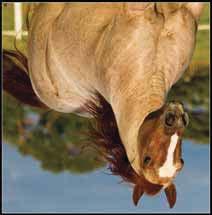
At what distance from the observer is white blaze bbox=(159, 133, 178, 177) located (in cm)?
111

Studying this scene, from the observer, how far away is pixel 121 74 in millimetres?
1415

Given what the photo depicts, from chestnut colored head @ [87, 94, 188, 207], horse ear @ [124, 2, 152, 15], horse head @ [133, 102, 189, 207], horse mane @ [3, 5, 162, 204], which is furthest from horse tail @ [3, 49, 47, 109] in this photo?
horse head @ [133, 102, 189, 207]

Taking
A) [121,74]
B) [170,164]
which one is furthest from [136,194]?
[121,74]

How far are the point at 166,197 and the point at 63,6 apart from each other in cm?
70

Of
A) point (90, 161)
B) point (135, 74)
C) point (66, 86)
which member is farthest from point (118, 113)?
point (90, 161)

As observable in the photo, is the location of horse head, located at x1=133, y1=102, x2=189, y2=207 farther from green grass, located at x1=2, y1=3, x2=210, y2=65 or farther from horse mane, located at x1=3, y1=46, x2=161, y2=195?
green grass, located at x1=2, y1=3, x2=210, y2=65

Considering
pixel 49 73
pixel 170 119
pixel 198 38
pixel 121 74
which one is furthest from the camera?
pixel 198 38

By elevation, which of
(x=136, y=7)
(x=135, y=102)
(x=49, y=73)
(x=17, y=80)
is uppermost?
(x=136, y=7)

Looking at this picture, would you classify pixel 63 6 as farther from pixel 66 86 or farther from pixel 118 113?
pixel 118 113

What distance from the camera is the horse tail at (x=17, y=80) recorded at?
6.15 ft

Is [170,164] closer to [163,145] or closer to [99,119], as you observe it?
[163,145]

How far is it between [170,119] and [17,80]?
900mm

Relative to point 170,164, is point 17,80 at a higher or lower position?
lower

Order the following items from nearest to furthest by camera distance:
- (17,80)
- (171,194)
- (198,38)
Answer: (171,194) < (17,80) < (198,38)
